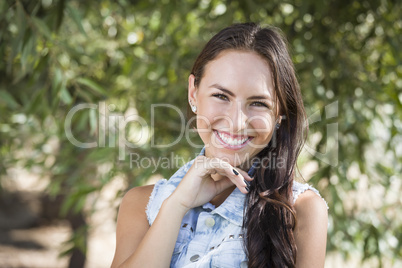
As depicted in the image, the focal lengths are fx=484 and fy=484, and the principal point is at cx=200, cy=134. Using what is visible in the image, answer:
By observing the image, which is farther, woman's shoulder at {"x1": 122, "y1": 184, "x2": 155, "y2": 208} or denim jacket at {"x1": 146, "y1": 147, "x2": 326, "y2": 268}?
woman's shoulder at {"x1": 122, "y1": 184, "x2": 155, "y2": 208}

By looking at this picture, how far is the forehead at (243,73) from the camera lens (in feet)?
3.62

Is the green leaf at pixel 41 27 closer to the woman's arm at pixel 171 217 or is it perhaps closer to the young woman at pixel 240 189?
the young woman at pixel 240 189

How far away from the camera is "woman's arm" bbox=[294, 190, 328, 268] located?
105 centimetres

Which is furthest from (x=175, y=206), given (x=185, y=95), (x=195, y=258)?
(x=185, y=95)

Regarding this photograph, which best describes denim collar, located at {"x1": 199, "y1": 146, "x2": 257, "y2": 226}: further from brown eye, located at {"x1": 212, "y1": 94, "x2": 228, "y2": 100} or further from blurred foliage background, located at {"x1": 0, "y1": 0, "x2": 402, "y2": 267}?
blurred foliage background, located at {"x1": 0, "y1": 0, "x2": 402, "y2": 267}

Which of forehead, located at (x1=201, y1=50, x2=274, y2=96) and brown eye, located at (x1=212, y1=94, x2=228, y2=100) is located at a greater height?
forehead, located at (x1=201, y1=50, x2=274, y2=96)

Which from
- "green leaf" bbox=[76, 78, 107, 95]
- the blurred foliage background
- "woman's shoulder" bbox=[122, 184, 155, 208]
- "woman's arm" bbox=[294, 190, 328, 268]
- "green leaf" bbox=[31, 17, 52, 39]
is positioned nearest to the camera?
"woman's arm" bbox=[294, 190, 328, 268]

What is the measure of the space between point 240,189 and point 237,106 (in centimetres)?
19

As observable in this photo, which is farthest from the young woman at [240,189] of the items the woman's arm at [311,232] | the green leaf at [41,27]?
the green leaf at [41,27]

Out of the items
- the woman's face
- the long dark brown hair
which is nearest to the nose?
the woman's face

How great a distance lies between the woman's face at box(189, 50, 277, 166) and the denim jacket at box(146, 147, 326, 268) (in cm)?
12

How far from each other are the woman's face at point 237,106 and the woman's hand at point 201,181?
0.19 ft

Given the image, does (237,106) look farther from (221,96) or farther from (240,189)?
(240,189)

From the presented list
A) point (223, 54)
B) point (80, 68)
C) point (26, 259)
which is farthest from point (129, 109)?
point (26, 259)
